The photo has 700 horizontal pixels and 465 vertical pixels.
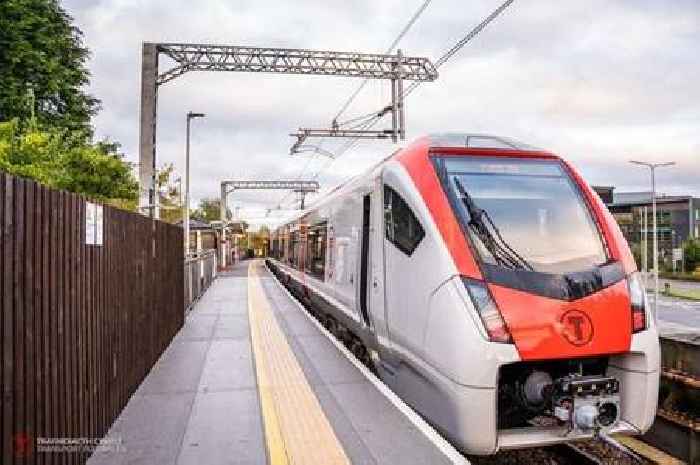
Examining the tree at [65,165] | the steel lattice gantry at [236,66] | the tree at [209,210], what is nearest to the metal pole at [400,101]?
the steel lattice gantry at [236,66]

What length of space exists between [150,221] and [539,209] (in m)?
4.67

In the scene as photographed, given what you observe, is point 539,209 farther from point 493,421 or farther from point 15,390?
point 15,390

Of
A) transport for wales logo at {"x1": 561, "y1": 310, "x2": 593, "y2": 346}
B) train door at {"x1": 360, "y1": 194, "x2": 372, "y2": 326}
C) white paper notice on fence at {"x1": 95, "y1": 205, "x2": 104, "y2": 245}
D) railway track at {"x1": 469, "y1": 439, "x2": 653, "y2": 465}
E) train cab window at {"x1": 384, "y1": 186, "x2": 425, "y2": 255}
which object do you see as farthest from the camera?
train door at {"x1": 360, "y1": 194, "x2": 372, "y2": 326}

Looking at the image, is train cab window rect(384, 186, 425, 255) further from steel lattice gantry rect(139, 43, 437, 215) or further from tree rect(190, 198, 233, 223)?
tree rect(190, 198, 233, 223)

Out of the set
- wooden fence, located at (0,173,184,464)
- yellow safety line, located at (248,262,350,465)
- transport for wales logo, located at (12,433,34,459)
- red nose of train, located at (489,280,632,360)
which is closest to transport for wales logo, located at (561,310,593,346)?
red nose of train, located at (489,280,632,360)

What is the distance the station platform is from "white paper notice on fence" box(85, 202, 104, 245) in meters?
1.60

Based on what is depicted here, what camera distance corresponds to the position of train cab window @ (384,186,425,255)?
6062 mm

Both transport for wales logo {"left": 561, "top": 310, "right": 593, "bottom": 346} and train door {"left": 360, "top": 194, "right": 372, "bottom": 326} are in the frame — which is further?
train door {"left": 360, "top": 194, "right": 372, "bottom": 326}

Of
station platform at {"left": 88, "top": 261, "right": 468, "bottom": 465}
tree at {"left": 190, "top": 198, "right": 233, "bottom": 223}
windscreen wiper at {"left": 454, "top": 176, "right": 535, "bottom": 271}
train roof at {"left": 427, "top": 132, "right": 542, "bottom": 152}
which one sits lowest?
station platform at {"left": 88, "top": 261, "right": 468, "bottom": 465}

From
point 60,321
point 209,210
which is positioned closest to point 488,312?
point 60,321

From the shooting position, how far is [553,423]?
17.9ft

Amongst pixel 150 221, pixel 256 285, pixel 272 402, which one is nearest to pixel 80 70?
pixel 256 285

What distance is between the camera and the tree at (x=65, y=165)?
1756 centimetres

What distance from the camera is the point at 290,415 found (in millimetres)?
5762
